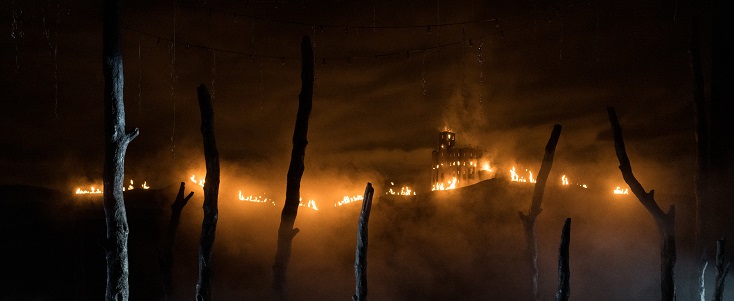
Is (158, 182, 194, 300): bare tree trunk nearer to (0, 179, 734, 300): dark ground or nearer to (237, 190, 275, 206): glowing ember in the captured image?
(0, 179, 734, 300): dark ground

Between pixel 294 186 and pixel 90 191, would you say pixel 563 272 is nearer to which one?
pixel 294 186

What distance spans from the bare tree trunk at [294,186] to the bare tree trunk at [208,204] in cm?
332

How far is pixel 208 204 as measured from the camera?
15.1 meters

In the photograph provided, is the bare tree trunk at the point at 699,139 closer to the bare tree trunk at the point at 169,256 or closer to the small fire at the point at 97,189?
the bare tree trunk at the point at 169,256

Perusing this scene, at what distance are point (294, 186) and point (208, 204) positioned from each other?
12.9ft

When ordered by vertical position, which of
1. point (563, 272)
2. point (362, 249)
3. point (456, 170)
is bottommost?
point (563, 272)

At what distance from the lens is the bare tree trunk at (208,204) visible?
580 inches

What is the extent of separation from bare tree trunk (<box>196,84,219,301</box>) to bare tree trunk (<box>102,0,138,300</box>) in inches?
109

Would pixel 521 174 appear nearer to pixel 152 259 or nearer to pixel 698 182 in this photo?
pixel 698 182

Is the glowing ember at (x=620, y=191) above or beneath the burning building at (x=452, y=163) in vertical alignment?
beneath

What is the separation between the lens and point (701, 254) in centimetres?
1942

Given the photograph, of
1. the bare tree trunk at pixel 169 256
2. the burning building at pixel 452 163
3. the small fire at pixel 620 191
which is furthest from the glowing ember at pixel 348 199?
the burning building at pixel 452 163

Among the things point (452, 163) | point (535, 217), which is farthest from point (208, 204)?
point (452, 163)

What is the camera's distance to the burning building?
232ft
